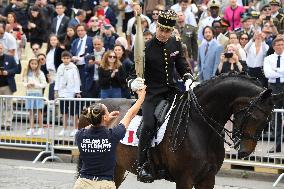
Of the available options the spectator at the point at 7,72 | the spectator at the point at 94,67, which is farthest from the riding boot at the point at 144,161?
the spectator at the point at 7,72

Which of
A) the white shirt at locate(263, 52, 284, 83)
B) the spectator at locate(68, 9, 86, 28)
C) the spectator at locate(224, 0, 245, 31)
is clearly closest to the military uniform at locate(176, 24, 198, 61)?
the spectator at locate(224, 0, 245, 31)

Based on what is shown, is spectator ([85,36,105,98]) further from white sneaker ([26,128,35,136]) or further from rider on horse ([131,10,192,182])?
rider on horse ([131,10,192,182])

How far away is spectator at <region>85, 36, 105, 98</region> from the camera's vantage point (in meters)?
19.0

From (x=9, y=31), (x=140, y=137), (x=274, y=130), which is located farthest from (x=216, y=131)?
(x=9, y=31)

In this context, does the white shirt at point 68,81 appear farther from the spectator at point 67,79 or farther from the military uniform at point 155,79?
the military uniform at point 155,79

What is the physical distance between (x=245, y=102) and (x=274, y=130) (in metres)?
5.11

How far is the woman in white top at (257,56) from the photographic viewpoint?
17.5 meters

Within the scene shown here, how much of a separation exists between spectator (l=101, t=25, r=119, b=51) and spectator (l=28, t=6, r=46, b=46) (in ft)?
12.3

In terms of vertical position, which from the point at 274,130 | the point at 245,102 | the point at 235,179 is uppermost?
the point at 245,102

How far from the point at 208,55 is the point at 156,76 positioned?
23.5ft

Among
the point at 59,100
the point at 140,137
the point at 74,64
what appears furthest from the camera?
the point at 74,64

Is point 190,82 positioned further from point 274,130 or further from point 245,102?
point 274,130

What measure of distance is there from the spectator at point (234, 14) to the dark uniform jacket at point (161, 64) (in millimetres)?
9110

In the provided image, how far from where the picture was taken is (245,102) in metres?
10.4
